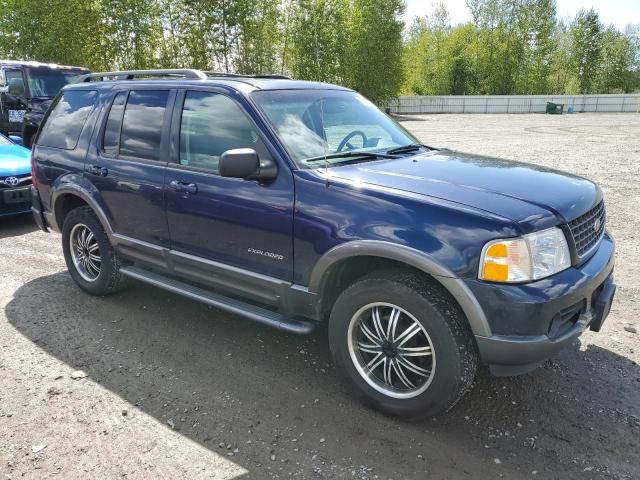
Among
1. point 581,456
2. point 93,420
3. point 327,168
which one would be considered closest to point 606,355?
point 581,456

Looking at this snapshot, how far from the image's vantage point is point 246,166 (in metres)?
3.14

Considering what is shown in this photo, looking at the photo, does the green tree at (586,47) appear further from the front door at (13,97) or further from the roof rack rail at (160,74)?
the roof rack rail at (160,74)

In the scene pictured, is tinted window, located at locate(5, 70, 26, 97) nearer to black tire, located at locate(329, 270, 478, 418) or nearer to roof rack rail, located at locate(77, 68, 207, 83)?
roof rack rail, located at locate(77, 68, 207, 83)

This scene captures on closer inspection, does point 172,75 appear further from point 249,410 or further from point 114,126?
point 249,410

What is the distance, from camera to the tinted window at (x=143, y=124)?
400cm

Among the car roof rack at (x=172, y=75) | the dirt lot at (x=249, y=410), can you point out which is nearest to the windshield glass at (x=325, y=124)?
the car roof rack at (x=172, y=75)

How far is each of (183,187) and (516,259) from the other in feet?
7.57

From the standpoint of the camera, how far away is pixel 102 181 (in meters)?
4.38

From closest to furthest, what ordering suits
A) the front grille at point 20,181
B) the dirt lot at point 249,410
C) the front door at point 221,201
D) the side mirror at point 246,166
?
the dirt lot at point 249,410
the side mirror at point 246,166
the front door at point 221,201
the front grille at point 20,181

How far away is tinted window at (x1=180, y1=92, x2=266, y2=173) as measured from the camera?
11.5ft

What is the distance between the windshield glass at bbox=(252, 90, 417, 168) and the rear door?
3.13ft

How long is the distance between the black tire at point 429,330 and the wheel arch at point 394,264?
0.08 meters

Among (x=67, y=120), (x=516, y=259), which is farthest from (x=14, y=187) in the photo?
(x=516, y=259)

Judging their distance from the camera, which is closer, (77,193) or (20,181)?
(77,193)
